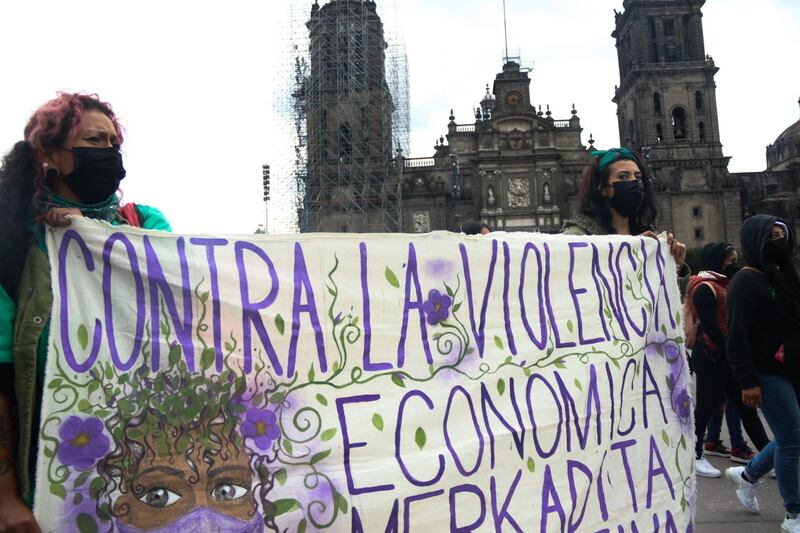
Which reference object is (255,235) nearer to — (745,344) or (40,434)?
(40,434)

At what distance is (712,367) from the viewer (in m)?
5.46

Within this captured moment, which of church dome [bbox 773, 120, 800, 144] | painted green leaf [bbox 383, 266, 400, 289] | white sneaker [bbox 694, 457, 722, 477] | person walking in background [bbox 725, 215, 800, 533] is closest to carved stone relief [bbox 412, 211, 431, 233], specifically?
church dome [bbox 773, 120, 800, 144]

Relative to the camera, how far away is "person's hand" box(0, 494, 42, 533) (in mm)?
1987

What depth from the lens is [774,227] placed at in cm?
399

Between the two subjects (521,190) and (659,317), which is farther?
(521,190)

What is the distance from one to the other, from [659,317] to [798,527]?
4.85 ft

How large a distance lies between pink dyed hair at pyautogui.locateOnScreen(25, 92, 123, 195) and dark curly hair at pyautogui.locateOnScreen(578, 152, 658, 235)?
250cm

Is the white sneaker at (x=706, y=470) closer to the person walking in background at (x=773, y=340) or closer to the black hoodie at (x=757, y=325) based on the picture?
the person walking in background at (x=773, y=340)

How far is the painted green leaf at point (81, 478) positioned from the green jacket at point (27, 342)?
13cm

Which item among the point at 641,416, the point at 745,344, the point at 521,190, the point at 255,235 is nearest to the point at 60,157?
the point at 255,235

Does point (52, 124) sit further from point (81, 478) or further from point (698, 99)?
point (698, 99)

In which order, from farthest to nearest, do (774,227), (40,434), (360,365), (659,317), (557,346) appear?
(774,227)
(659,317)
(557,346)
(360,365)
(40,434)

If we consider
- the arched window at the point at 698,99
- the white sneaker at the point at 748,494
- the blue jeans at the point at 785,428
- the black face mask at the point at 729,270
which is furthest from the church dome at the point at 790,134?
the blue jeans at the point at 785,428

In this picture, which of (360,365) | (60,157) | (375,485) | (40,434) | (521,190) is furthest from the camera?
(521,190)
